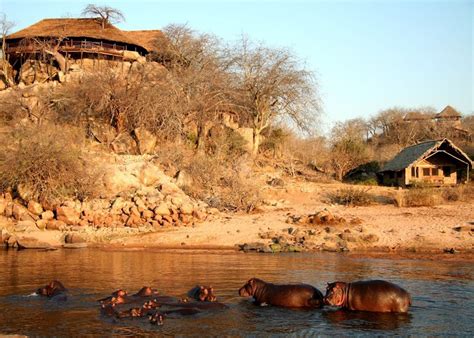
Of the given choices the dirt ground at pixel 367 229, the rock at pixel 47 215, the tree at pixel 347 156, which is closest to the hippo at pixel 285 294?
the dirt ground at pixel 367 229

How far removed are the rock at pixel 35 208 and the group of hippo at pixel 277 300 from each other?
45.8 ft

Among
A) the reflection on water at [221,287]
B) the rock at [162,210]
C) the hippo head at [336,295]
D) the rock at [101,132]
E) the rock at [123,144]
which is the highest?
the rock at [101,132]

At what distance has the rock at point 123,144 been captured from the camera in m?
32.2

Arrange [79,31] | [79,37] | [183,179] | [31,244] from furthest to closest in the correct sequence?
1. [79,31]
2. [79,37]
3. [183,179]
4. [31,244]

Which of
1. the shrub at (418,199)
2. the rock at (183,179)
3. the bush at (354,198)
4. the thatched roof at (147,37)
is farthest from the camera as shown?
the thatched roof at (147,37)

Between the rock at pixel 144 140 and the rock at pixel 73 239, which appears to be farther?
the rock at pixel 144 140

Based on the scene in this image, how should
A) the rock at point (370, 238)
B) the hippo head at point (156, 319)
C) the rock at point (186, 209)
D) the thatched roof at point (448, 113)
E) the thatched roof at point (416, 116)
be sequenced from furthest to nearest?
the thatched roof at point (448, 113)
the thatched roof at point (416, 116)
the rock at point (186, 209)
the rock at point (370, 238)
the hippo head at point (156, 319)

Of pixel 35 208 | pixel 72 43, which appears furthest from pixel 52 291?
pixel 72 43

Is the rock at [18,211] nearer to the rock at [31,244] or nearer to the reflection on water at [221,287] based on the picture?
the rock at [31,244]

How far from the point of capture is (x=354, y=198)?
26.3m

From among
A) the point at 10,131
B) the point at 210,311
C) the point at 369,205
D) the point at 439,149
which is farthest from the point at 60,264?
the point at 439,149

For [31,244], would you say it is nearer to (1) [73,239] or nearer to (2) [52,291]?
(1) [73,239]

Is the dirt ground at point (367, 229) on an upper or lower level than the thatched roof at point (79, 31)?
lower

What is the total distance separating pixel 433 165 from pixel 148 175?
711 inches
